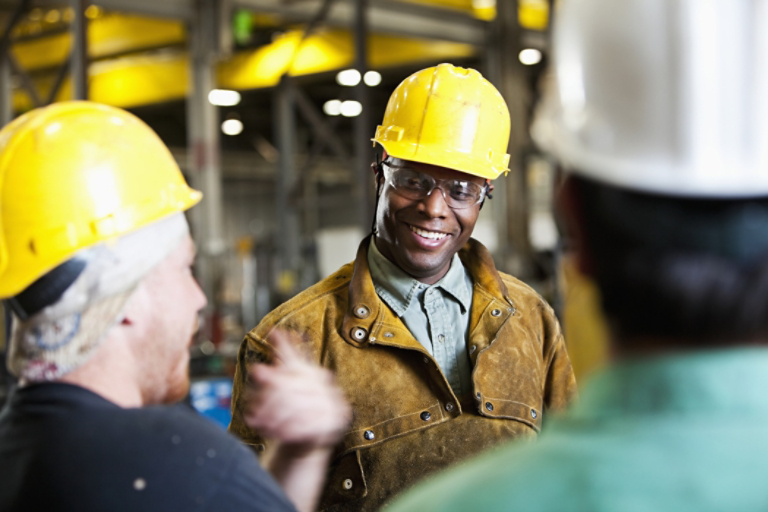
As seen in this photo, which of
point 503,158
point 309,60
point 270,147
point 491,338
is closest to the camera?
point 491,338

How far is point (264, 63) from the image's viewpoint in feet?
46.4

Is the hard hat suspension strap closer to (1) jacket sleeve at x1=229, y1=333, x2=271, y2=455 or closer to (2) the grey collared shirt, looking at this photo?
(1) jacket sleeve at x1=229, y1=333, x2=271, y2=455

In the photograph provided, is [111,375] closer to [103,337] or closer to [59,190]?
[103,337]

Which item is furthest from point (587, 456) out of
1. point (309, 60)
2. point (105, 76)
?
point (105, 76)

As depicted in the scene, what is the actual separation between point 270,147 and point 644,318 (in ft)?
88.1

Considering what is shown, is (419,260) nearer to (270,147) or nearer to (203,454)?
(203,454)

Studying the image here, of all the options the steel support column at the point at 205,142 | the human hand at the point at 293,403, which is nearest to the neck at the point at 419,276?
the human hand at the point at 293,403

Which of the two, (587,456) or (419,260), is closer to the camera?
(587,456)

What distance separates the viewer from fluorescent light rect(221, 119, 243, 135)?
23.2m

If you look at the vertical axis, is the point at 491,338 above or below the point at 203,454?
below

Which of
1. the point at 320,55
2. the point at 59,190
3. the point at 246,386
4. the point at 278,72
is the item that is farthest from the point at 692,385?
the point at 278,72

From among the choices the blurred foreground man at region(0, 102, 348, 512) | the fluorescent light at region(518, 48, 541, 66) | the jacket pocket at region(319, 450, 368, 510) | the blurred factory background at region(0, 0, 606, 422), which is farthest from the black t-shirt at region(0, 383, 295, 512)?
the fluorescent light at region(518, 48, 541, 66)

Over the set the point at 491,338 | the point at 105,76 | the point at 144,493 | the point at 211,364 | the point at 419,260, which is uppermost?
the point at 144,493

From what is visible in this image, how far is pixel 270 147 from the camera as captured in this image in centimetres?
2730
